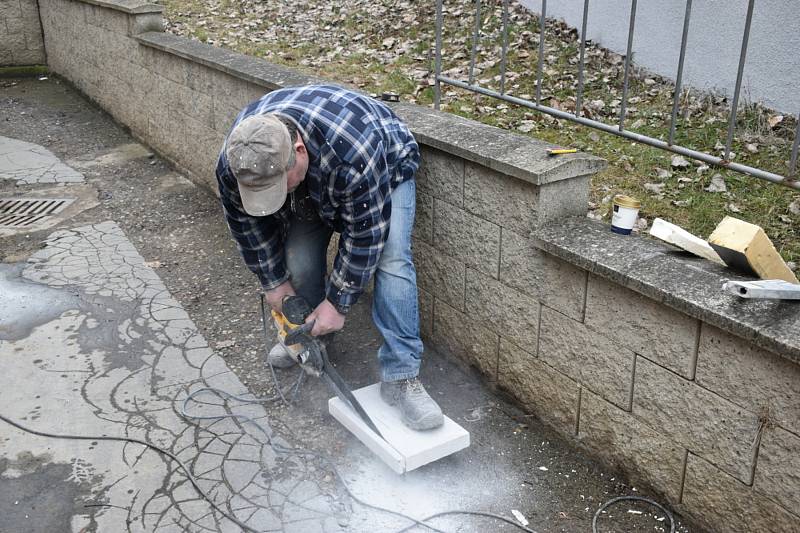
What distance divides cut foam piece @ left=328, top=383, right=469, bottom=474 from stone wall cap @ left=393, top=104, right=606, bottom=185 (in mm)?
1150

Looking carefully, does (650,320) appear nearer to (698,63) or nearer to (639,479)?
(639,479)

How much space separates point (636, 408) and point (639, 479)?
0.32 meters

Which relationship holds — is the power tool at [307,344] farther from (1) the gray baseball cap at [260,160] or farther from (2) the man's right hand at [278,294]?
(1) the gray baseball cap at [260,160]

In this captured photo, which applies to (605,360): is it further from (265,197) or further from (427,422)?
(265,197)

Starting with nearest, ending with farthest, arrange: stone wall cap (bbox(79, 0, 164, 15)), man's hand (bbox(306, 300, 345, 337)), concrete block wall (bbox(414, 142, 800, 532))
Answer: concrete block wall (bbox(414, 142, 800, 532)), man's hand (bbox(306, 300, 345, 337)), stone wall cap (bbox(79, 0, 164, 15))

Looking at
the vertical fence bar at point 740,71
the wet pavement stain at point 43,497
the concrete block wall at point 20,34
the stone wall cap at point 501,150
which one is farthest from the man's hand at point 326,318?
the concrete block wall at point 20,34

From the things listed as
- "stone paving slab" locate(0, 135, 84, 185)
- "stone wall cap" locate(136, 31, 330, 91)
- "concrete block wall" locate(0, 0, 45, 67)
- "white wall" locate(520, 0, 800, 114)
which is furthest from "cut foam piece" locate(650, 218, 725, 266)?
"concrete block wall" locate(0, 0, 45, 67)

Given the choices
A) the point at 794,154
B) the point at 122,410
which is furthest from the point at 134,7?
the point at 794,154

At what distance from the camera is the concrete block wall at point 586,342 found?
108 inches

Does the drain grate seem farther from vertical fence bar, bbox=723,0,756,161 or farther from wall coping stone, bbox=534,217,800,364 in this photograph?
vertical fence bar, bbox=723,0,756,161

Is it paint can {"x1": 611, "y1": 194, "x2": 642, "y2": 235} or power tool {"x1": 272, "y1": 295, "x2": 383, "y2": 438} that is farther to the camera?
power tool {"x1": 272, "y1": 295, "x2": 383, "y2": 438}

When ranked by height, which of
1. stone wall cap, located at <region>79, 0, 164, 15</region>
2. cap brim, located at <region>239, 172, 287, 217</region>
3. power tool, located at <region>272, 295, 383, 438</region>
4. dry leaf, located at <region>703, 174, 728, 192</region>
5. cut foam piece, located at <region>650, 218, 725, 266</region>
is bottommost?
power tool, located at <region>272, 295, 383, 438</region>

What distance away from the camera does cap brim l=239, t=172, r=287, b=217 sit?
3.15 meters

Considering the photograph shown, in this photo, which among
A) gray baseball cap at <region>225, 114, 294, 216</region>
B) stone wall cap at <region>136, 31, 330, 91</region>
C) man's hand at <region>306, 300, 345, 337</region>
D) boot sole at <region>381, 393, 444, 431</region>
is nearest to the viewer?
gray baseball cap at <region>225, 114, 294, 216</region>
